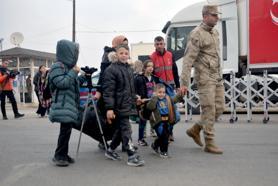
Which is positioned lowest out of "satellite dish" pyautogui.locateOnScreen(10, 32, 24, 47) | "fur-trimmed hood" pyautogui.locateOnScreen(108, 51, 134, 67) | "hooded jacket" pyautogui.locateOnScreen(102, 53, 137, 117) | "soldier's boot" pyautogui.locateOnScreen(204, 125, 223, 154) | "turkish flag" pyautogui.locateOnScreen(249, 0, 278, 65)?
"soldier's boot" pyautogui.locateOnScreen(204, 125, 223, 154)

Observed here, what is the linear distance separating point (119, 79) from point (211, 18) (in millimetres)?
1819

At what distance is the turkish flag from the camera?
13344mm

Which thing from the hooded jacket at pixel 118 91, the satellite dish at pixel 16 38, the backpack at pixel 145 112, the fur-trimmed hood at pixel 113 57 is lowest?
the backpack at pixel 145 112

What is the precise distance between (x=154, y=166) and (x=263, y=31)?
354 inches

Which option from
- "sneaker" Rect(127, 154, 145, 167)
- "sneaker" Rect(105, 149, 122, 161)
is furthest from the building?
"sneaker" Rect(127, 154, 145, 167)

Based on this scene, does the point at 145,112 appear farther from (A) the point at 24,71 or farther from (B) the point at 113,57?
(A) the point at 24,71

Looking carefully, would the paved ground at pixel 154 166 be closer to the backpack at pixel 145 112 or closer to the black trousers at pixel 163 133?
the black trousers at pixel 163 133

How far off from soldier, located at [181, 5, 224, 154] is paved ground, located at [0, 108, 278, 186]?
0.50m

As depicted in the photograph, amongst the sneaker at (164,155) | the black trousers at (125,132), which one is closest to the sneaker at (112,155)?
the black trousers at (125,132)

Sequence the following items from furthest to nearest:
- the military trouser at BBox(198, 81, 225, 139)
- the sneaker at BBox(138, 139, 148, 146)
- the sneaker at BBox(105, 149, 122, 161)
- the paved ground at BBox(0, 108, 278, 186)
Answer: the sneaker at BBox(138, 139, 148, 146)
the military trouser at BBox(198, 81, 225, 139)
the sneaker at BBox(105, 149, 122, 161)
the paved ground at BBox(0, 108, 278, 186)

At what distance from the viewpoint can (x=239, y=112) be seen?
14.4m

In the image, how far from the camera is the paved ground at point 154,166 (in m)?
4.97

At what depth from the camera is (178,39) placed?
15734mm

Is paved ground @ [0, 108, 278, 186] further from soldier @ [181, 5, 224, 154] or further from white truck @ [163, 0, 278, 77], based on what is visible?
white truck @ [163, 0, 278, 77]
